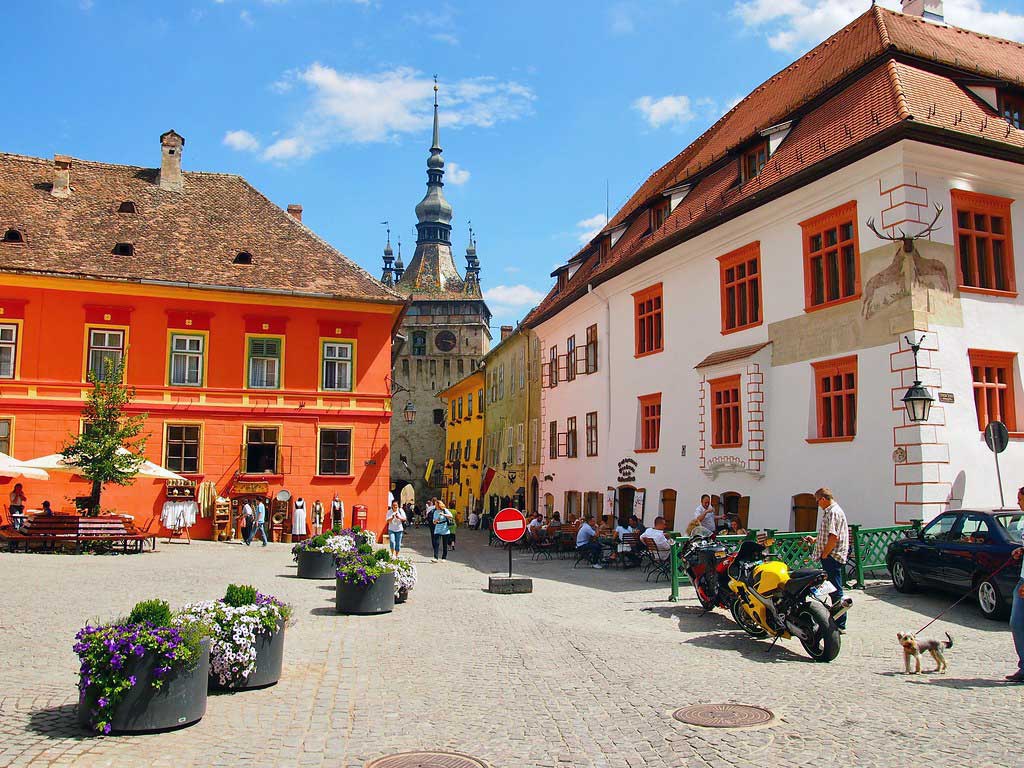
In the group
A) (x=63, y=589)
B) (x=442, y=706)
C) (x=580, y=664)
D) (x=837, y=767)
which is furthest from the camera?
(x=63, y=589)

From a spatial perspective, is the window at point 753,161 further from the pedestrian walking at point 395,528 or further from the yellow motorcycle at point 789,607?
the yellow motorcycle at point 789,607

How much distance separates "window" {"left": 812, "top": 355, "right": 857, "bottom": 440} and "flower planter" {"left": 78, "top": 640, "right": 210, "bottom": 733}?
48.0 feet

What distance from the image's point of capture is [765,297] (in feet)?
68.2

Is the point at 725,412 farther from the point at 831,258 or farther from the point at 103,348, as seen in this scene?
the point at 103,348

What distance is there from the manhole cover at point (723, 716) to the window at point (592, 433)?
2285cm

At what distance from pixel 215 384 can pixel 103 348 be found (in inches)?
144

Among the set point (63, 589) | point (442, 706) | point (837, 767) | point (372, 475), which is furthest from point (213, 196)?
point (837, 767)

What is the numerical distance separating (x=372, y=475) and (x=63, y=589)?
1550 cm

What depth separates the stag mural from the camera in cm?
1670

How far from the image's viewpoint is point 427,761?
6.11 m

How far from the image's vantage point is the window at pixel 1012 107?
19.2 m

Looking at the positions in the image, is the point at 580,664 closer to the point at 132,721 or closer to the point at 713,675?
the point at 713,675

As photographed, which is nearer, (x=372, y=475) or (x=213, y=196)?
(x=372, y=475)

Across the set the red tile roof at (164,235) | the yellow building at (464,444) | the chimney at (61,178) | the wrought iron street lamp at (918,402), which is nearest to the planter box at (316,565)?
the wrought iron street lamp at (918,402)
